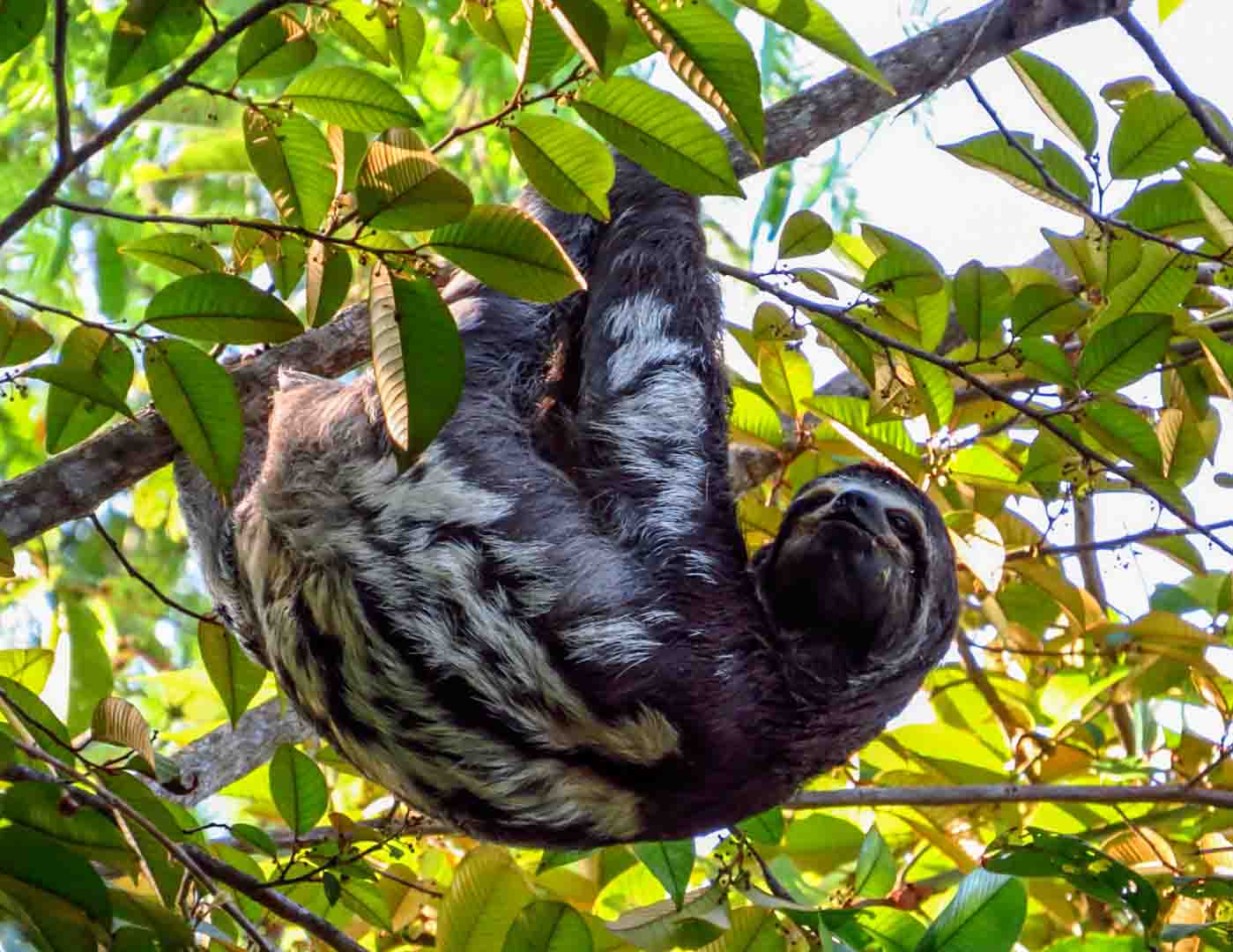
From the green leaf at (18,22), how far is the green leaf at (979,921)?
2875 millimetres

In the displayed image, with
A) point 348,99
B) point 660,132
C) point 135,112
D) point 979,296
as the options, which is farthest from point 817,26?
point 979,296

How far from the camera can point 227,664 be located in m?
4.30

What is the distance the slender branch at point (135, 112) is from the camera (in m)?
2.58

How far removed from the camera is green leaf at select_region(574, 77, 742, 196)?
3.10 meters

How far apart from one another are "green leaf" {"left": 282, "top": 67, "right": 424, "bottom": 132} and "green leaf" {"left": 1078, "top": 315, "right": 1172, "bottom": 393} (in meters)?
2.12

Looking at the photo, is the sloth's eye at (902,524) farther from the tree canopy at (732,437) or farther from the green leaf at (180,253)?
the green leaf at (180,253)

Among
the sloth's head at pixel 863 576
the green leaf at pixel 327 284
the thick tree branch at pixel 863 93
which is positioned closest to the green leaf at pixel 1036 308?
the thick tree branch at pixel 863 93

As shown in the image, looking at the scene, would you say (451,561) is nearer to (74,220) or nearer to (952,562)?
(952,562)

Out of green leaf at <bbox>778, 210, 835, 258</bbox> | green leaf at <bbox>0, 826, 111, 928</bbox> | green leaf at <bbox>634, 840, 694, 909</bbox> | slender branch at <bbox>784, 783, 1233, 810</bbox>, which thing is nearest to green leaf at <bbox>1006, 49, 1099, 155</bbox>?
green leaf at <bbox>778, 210, 835, 258</bbox>

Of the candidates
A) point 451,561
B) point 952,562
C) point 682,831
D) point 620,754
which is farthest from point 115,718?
point 952,562

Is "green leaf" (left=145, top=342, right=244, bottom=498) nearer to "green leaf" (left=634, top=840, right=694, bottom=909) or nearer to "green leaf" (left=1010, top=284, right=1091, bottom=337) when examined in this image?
"green leaf" (left=634, top=840, right=694, bottom=909)

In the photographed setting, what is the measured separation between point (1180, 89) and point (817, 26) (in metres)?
1.79

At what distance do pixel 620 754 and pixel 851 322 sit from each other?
144cm

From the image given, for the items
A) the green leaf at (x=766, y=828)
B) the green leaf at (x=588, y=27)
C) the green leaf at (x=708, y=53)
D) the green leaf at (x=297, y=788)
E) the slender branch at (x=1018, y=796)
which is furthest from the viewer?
the green leaf at (x=766, y=828)
